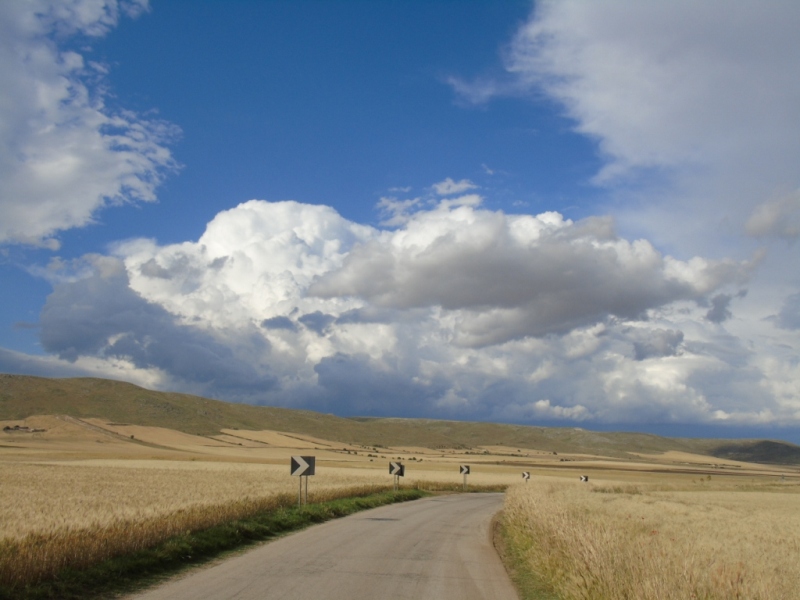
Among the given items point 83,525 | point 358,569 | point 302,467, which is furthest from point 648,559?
point 302,467

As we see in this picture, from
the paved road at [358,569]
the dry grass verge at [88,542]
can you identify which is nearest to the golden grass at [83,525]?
the dry grass verge at [88,542]

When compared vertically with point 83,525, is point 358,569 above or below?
below

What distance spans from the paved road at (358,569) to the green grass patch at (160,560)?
668mm

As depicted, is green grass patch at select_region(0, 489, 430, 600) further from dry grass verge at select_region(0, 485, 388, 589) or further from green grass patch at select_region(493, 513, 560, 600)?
green grass patch at select_region(493, 513, 560, 600)

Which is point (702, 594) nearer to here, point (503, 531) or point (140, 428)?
point (503, 531)

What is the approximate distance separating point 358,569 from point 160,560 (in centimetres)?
398

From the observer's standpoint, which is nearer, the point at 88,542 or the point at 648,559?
the point at 648,559

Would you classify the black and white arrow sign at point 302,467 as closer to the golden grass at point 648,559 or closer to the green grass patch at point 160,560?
the green grass patch at point 160,560

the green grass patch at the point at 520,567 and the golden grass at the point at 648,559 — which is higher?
the golden grass at the point at 648,559

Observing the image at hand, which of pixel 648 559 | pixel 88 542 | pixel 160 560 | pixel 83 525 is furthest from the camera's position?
pixel 83 525

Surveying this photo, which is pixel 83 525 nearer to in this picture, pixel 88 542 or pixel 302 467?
pixel 88 542

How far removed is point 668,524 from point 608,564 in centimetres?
1511

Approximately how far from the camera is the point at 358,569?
1333cm

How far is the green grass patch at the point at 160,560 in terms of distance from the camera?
413 inches
